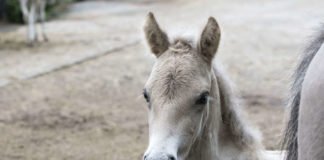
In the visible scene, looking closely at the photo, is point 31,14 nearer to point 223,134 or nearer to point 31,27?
point 31,27

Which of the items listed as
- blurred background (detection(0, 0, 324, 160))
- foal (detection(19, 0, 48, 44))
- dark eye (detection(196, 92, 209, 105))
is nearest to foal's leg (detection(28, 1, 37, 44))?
foal (detection(19, 0, 48, 44))

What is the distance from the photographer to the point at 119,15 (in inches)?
595

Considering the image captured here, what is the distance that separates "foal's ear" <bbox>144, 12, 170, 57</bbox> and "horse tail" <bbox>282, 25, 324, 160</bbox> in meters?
0.92

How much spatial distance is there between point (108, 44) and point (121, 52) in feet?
2.42

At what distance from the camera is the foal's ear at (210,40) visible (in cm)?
309

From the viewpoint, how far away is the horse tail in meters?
2.34

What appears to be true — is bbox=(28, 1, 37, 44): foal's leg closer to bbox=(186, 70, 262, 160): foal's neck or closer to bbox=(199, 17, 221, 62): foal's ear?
bbox=(186, 70, 262, 160): foal's neck

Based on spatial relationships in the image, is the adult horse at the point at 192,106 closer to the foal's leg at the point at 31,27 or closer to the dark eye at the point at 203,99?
the dark eye at the point at 203,99

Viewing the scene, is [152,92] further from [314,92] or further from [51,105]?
[51,105]

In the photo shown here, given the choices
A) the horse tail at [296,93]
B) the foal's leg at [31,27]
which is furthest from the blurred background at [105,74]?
the horse tail at [296,93]

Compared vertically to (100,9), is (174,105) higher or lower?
higher

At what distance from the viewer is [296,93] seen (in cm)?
240

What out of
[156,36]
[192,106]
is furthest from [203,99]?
[156,36]

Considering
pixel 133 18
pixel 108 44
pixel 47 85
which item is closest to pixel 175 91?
pixel 47 85
